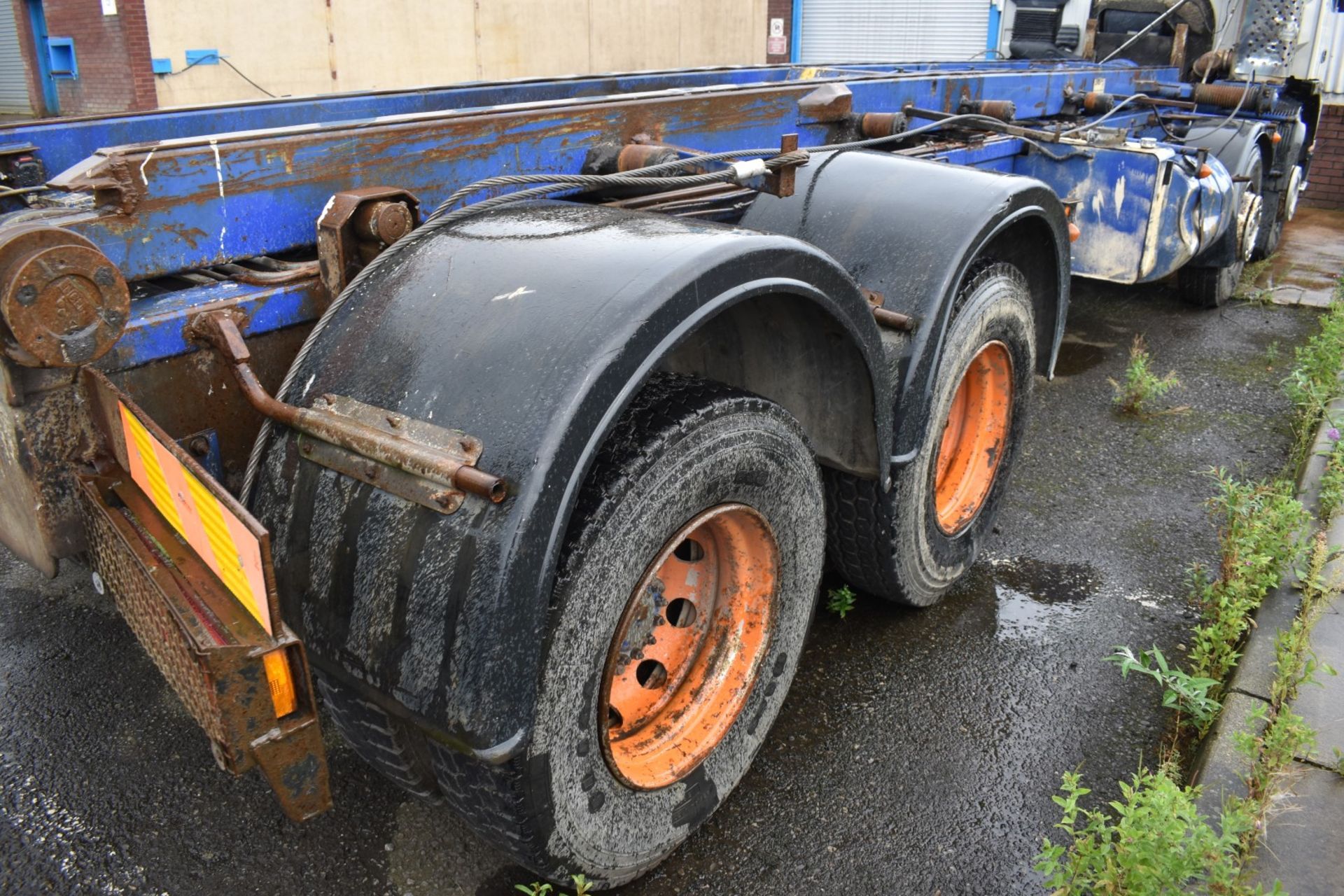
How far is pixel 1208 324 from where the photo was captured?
652 centimetres

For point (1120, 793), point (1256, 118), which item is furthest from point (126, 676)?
point (1256, 118)

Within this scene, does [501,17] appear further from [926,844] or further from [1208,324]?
[926,844]

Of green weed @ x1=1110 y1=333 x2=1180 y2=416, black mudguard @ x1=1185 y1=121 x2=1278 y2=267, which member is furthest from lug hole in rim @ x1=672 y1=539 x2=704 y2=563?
black mudguard @ x1=1185 y1=121 x2=1278 y2=267

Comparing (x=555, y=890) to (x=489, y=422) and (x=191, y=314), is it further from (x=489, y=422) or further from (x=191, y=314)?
(x=191, y=314)

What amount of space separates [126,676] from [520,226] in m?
1.83

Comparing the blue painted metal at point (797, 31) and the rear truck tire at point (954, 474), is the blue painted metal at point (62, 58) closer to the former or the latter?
the blue painted metal at point (797, 31)

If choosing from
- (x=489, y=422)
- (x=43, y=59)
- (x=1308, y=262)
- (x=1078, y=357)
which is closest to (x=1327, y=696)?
(x=489, y=422)

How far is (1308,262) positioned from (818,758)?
24.1 feet

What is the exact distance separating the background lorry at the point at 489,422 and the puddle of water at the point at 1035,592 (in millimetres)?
578

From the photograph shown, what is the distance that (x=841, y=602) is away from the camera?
3.25 meters

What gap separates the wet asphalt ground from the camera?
2.30 metres


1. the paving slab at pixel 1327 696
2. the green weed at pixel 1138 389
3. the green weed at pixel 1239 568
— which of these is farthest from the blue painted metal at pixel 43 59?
the paving slab at pixel 1327 696

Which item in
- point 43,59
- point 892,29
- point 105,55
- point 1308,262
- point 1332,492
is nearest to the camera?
point 1332,492

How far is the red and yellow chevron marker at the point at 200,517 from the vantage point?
1450 millimetres
